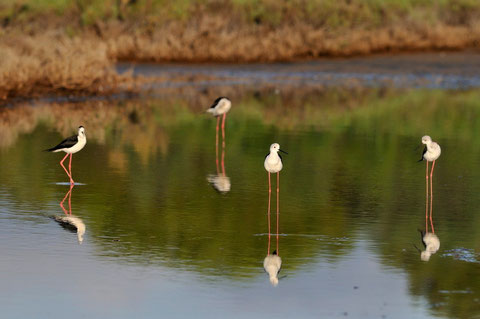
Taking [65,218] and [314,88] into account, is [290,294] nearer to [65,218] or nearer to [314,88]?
[65,218]

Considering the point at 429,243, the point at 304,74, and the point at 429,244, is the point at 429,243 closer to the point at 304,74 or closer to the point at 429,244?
the point at 429,244

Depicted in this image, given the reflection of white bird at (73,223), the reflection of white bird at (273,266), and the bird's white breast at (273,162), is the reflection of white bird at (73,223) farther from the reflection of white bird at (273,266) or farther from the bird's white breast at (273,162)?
the bird's white breast at (273,162)

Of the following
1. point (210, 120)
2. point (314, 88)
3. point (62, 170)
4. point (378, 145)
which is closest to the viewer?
point (62, 170)

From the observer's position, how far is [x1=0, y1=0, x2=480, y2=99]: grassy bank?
39.2m

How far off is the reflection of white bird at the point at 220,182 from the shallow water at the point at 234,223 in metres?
0.12

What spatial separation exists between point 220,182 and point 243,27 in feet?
98.8

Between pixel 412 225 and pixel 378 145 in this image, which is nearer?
pixel 412 225

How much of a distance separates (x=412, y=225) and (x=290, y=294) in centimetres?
312

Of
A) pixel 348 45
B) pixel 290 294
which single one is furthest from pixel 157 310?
pixel 348 45

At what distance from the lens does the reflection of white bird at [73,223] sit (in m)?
10.5

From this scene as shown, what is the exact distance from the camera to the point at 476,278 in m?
8.75

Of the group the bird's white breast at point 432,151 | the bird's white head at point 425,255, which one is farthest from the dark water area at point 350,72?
the bird's white head at point 425,255

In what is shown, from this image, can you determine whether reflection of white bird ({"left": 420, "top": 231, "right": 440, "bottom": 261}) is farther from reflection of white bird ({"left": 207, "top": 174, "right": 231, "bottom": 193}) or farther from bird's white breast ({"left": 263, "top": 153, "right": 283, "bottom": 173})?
reflection of white bird ({"left": 207, "top": 174, "right": 231, "bottom": 193})

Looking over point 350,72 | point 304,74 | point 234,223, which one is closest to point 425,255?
point 234,223
